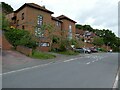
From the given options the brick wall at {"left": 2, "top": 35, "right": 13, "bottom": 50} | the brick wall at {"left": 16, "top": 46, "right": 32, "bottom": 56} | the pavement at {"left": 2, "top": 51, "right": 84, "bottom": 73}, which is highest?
the brick wall at {"left": 2, "top": 35, "right": 13, "bottom": 50}

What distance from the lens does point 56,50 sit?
48.2 metres

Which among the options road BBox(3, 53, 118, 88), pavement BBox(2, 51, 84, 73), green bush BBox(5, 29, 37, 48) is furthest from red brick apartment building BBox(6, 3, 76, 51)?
road BBox(3, 53, 118, 88)

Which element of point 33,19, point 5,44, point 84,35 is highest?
point 33,19

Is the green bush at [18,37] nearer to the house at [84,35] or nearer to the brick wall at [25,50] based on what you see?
the brick wall at [25,50]

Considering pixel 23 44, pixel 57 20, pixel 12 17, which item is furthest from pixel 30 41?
pixel 57 20

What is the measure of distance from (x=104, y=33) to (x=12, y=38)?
3692 inches

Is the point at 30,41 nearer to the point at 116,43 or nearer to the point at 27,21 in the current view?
the point at 27,21

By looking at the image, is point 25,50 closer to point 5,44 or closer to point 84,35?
point 5,44

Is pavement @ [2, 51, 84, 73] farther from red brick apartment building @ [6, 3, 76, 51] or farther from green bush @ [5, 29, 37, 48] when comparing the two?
red brick apartment building @ [6, 3, 76, 51]

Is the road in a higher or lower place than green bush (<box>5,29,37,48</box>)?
lower

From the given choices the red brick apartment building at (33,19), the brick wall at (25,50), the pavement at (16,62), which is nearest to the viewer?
the pavement at (16,62)

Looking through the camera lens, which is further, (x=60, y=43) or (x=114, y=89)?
(x=60, y=43)

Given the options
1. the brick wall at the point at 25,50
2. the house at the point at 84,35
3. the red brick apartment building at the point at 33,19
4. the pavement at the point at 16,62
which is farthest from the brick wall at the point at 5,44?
the house at the point at 84,35

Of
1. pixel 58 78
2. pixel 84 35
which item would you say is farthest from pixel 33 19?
pixel 84 35
